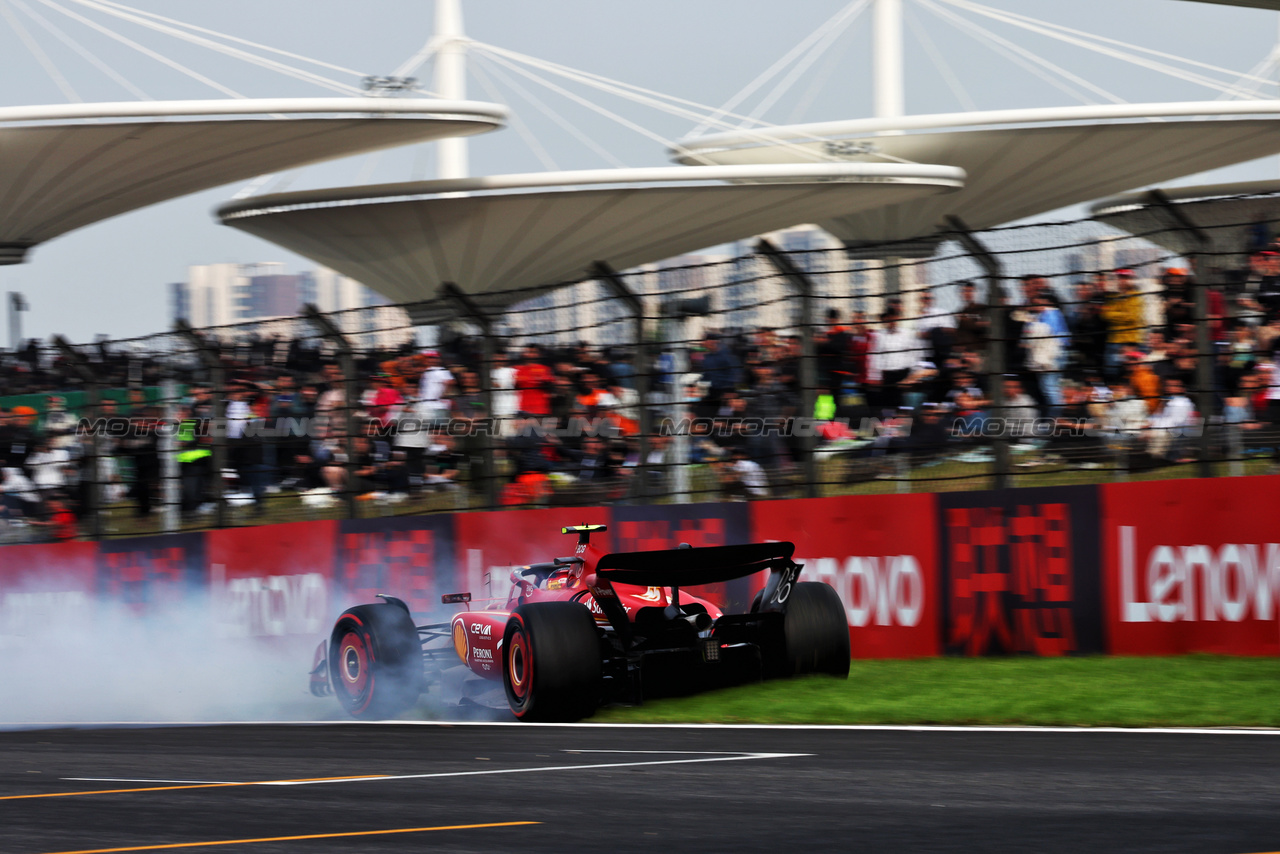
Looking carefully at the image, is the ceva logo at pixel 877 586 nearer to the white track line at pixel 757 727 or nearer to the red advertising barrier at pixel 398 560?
the white track line at pixel 757 727

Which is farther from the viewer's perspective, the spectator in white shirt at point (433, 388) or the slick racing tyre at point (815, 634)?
the spectator in white shirt at point (433, 388)

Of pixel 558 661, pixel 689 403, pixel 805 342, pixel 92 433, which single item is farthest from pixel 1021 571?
pixel 92 433

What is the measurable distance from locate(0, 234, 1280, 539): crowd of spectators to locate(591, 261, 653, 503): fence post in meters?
0.03

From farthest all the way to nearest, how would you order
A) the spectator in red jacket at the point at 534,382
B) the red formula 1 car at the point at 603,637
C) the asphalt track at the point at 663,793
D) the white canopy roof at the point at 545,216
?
the white canopy roof at the point at 545,216
the spectator in red jacket at the point at 534,382
the red formula 1 car at the point at 603,637
the asphalt track at the point at 663,793

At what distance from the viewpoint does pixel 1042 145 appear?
2842 cm

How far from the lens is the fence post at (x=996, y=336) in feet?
33.2

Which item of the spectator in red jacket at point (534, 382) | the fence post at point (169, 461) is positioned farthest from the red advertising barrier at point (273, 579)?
the spectator in red jacket at point (534, 382)

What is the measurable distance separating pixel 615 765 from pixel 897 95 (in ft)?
87.3

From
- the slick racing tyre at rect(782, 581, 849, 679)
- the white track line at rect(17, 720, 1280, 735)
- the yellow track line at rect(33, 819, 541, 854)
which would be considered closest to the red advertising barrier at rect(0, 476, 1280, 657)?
the slick racing tyre at rect(782, 581, 849, 679)

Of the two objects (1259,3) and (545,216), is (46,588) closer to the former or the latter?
(1259,3)

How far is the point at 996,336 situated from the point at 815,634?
2305 mm

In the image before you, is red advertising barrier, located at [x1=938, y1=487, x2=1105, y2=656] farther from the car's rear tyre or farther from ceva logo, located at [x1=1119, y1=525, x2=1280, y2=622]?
the car's rear tyre

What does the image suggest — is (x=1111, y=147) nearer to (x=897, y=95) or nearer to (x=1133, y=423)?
(x=897, y=95)

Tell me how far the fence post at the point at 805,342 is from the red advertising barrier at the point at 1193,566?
1971 millimetres
